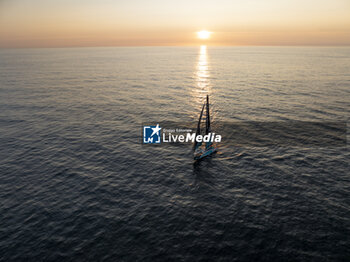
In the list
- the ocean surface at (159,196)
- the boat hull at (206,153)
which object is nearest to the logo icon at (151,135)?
the ocean surface at (159,196)

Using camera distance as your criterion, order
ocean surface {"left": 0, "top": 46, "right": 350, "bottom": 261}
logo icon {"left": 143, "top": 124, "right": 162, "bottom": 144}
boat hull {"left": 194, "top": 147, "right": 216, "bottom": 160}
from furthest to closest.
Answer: logo icon {"left": 143, "top": 124, "right": 162, "bottom": 144} < boat hull {"left": 194, "top": 147, "right": 216, "bottom": 160} < ocean surface {"left": 0, "top": 46, "right": 350, "bottom": 261}

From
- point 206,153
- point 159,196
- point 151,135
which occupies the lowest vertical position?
point 159,196

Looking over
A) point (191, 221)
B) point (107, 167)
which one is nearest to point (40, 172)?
point (107, 167)

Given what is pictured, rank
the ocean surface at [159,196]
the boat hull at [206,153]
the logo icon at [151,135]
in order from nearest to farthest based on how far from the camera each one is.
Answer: the ocean surface at [159,196] < the boat hull at [206,153] < the logo icon at [151,135]

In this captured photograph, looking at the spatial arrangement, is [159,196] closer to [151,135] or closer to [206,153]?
[206,153]

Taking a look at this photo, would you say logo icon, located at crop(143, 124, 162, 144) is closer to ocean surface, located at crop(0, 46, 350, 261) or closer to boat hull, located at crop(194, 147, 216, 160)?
ocean surface, located at crop(0, 46, 350, 261)

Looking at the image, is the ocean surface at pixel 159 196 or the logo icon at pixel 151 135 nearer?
the ocean surface at pixel 159 196

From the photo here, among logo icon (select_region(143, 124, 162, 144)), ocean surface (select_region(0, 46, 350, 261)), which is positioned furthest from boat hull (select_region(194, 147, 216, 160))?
logo icon (select_region(143, 124, 162, 144))

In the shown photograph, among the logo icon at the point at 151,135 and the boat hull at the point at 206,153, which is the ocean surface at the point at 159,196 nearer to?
the boat hull at the point at 206,153

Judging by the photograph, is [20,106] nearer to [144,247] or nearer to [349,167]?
[144,247]

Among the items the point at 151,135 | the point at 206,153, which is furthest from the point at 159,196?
the point at 151,135

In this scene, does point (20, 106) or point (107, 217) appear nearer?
point (107, 217)
